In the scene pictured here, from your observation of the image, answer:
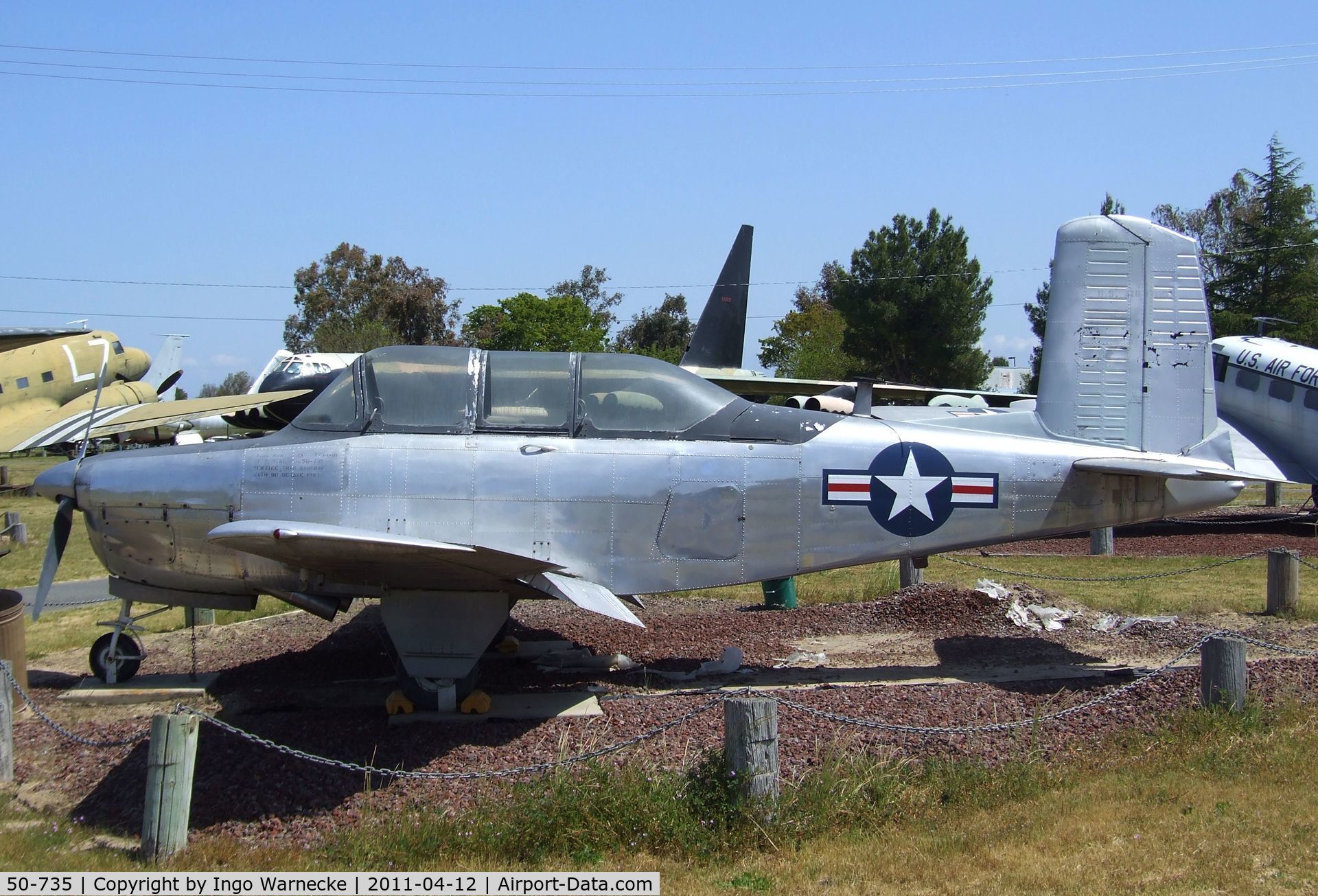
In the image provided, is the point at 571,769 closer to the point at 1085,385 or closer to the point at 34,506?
the point at 1085,385

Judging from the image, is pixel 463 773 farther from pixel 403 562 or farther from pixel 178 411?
pixel 178 411

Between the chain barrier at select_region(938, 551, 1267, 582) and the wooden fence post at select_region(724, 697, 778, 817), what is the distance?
6488 millimetres

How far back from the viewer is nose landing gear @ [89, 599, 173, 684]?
8.02m

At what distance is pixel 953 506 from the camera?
7.73 m

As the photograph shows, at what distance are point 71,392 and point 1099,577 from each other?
30289 millimetres

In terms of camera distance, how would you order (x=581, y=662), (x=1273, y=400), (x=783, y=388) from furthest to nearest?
(x=783, y=388)
(x=1273, y=400)
(x=581, y=662)

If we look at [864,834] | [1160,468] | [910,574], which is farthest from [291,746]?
[910,574]

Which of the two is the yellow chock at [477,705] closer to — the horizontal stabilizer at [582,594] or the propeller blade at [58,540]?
the horizontal stabilizer at [582,594]

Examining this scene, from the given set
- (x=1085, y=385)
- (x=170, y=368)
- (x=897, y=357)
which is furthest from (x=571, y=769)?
(x=897, y=357)

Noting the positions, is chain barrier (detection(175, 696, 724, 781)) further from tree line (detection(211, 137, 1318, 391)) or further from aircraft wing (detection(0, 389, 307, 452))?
tree line (detection(211, 137, 1318, 391))

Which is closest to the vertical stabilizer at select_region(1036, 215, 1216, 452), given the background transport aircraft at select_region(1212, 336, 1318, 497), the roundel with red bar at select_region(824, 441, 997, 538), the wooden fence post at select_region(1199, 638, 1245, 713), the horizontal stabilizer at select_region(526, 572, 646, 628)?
the roundel with red bar at select_region(824, 441, 997, 538)

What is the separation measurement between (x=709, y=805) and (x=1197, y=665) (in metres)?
4.66

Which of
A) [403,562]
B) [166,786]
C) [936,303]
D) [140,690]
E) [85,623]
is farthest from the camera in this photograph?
[936,303]
